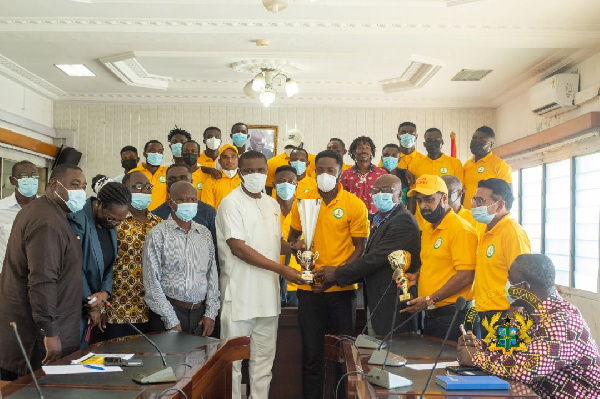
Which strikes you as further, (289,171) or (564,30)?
(564,30)

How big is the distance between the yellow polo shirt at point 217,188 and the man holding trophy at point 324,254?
5.00ft

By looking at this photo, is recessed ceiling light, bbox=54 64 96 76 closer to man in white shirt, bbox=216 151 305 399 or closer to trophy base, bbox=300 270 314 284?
man in white shirt, bbox=216 151 305 399

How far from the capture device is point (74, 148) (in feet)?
34.0

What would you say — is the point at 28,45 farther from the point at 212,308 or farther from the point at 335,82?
the point at 212,308

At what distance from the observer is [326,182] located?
4.37 meters

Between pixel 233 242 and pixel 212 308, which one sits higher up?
pixel 233 242

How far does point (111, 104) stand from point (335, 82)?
12.9ft

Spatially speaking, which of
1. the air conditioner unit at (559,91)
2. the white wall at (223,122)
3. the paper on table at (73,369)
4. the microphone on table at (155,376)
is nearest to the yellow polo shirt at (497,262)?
the microphone on table at (155,376)

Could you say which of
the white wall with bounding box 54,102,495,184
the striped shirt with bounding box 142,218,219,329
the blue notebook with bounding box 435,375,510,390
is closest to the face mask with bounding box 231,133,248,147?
the striped shirt with bounding box 142,218,219,329

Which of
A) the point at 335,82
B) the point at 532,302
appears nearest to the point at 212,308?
the point at 532,302

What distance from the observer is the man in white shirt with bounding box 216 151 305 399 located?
403 cm

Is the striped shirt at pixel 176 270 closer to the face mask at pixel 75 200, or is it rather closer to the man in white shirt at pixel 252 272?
the man in white shirt at pixel 252 272

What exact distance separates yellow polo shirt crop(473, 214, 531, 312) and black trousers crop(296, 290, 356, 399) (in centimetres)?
94

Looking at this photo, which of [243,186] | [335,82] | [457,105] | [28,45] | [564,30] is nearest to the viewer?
[243,186]
